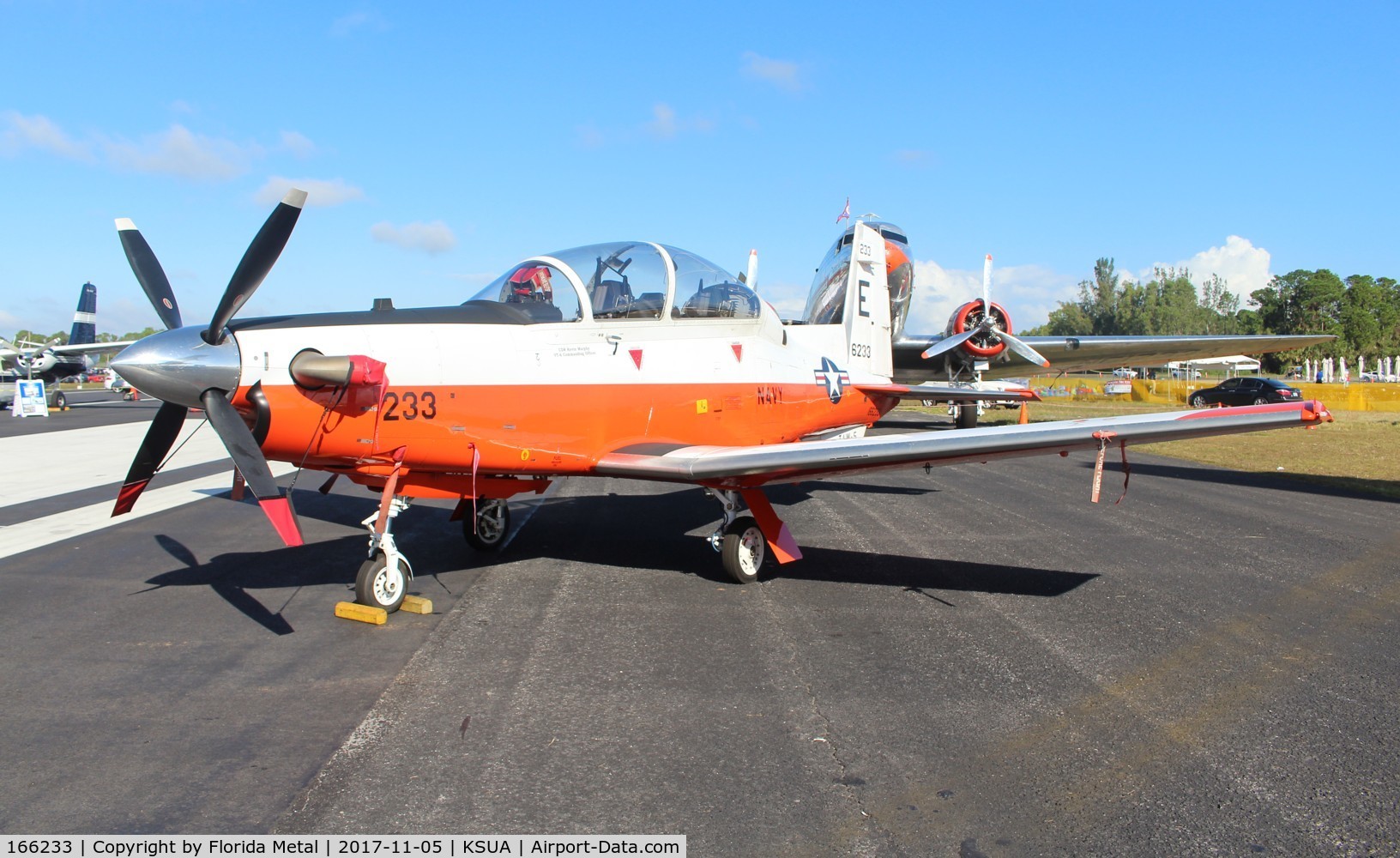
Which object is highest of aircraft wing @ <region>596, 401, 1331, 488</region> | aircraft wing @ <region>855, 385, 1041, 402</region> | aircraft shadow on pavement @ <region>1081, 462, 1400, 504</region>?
aircraft wing @ <region>855, 385, 1041, 402</region>

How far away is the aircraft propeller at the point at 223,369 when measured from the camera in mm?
5496

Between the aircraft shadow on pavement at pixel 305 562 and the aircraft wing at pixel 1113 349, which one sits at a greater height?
the aircraft wing at pixel 1113 349

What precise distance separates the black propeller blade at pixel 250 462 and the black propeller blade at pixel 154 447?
60 cm

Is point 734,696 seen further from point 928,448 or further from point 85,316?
point 85,316

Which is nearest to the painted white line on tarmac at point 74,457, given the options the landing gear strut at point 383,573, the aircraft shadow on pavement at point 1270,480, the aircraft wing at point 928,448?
the landing gear strut at point 383,573

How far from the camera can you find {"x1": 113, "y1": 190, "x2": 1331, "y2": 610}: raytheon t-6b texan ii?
19.0 feet

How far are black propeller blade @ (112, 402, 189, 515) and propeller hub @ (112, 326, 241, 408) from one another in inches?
21.1

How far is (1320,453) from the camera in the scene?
757 inches

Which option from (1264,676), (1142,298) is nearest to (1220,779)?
(1264,676)

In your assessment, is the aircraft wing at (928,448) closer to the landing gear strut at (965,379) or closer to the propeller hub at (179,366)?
the propeller hub at (179,366)

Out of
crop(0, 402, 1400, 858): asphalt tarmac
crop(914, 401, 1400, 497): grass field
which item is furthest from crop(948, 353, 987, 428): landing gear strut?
crop(0, 402, 1400, 858): asphalt tarmac

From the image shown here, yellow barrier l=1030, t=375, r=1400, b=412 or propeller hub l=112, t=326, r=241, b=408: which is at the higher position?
propeller hub l=112, t=326, r=241, b=408

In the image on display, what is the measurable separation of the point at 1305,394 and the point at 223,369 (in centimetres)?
4971

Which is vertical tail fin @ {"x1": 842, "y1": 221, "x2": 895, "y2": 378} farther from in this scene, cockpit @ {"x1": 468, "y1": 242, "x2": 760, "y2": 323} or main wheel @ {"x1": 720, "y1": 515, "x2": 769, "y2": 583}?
main wheel @ {"x1": 720, "y1": 515, "x2": 769, "y2": 583}
